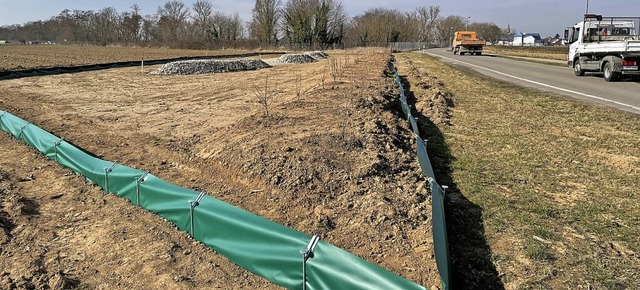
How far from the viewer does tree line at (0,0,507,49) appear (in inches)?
2825

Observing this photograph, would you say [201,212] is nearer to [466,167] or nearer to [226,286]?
[226,286]

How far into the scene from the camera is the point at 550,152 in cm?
670

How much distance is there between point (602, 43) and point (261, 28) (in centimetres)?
6276

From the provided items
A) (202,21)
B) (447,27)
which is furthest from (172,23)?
(447,27)

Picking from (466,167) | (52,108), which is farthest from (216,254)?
Answer: (52,108)

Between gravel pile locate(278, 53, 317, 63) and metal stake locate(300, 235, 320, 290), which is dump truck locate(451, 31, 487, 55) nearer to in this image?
gravel pile locate(278, 53, 317, 63)

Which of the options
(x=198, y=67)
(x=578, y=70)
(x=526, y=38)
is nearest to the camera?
(x=578, y=70)

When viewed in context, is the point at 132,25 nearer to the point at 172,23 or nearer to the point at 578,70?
the point at 172,23

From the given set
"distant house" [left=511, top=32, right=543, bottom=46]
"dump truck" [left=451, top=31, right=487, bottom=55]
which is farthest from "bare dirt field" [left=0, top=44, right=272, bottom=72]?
"distant house" [left=511, top=32, right=543, bottom=46]

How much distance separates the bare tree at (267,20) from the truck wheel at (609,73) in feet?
202

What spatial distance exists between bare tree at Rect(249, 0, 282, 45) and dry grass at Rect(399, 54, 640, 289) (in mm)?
67792

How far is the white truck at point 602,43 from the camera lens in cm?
1611

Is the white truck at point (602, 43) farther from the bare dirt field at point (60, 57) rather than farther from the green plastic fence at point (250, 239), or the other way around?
the bare dirt field at point (60, 57)

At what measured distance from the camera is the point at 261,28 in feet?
242
